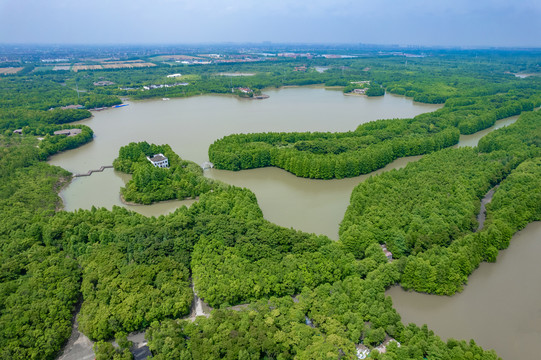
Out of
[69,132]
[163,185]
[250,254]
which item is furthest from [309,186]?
[69,132]

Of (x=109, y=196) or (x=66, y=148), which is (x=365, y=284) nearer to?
(x=109, y=196)

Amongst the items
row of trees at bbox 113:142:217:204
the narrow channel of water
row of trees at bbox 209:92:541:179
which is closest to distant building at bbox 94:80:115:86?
the narrow channel of water

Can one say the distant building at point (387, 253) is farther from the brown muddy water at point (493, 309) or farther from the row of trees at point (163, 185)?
the row of trees at point (163, 185)

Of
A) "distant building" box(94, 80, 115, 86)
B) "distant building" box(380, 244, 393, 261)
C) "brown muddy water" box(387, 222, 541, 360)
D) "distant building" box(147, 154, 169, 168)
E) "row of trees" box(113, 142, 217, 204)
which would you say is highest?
"distant building" box(94, 80, 115, 86)

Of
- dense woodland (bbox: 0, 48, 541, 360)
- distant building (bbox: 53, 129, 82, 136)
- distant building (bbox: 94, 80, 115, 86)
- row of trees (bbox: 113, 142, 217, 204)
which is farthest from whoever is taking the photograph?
distant building (bbox: 94, 80, 115, 86)

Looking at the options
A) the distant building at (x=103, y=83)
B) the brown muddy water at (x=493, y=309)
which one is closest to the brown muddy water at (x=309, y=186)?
the brown muddy water at (x=493, y=309)

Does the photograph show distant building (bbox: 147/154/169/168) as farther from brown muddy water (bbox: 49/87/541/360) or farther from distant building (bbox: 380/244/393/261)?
distant building (bbox: 380/244/393/261)
